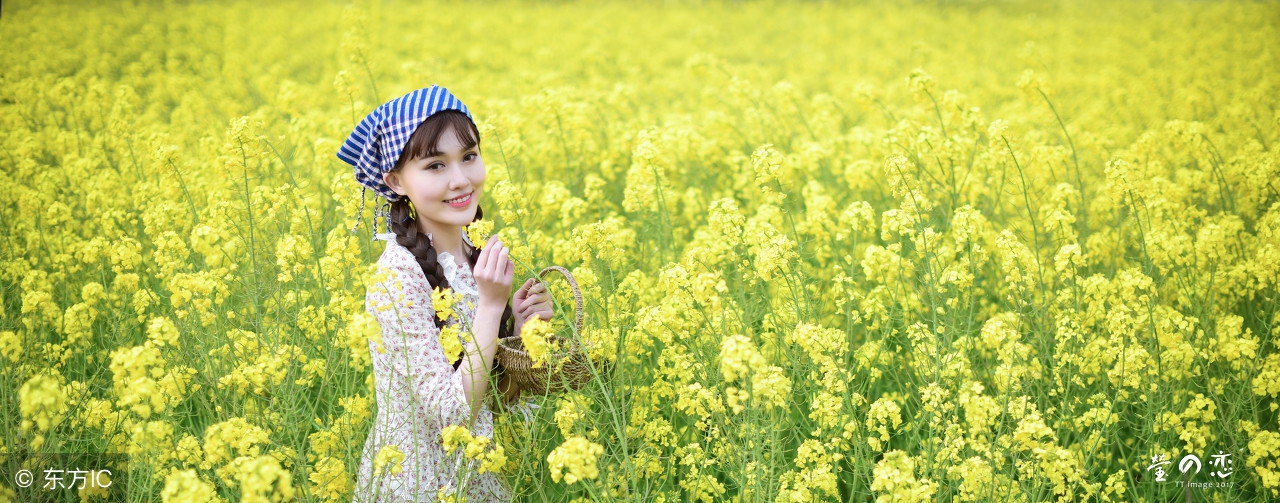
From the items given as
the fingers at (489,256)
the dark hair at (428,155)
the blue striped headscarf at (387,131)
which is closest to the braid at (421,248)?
the dark hair at (428,155)

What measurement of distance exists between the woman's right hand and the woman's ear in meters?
0.61

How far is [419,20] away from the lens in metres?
16.0

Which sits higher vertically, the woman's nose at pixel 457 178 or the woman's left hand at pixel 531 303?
the woman's nose at pixel 457 178

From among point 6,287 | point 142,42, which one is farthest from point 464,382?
point 142,42

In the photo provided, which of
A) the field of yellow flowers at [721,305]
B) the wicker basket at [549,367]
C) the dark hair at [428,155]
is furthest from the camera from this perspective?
the dark hair at [428,155]

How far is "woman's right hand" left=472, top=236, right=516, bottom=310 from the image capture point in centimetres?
257

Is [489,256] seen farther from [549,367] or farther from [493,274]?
[549,367]

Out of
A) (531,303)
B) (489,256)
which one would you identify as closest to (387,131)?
(489,256)

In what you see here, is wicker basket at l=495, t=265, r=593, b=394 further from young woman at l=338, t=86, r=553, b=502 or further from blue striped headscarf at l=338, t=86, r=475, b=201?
blue striped headscarf at l=338, t=86, r=475, b=201

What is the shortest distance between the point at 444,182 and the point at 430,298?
407mm

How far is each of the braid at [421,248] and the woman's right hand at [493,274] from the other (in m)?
0.20

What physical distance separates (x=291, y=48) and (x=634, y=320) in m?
11.0

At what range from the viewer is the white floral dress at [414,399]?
8.83 feet

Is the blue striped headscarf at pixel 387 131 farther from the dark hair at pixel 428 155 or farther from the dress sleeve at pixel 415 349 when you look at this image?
the dress sleeve at pixel 415 349
